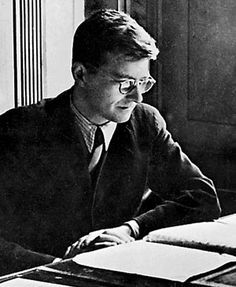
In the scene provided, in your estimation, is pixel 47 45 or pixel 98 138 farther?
pixel 47 45

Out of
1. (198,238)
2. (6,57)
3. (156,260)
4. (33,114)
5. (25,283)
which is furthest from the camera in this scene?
(6,57)

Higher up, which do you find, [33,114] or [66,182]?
[33,114]

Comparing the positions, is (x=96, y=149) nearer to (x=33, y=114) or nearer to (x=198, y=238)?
(x=33, y=114)

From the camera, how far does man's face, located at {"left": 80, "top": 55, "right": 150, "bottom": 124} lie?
2619mm

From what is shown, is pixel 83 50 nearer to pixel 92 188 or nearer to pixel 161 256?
pixel 92 188

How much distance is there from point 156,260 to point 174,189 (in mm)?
783

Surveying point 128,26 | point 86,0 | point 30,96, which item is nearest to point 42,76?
point 30,96

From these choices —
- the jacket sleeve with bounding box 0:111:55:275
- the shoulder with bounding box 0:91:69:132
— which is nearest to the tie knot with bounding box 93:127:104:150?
the shoulder with bounding box 0:91:69:132

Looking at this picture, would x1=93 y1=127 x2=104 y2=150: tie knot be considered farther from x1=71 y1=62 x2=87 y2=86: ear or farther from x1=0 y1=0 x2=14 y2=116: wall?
x1=0 y1=0 x2=14 y2=116: wall

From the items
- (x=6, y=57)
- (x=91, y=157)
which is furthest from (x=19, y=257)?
(x=6, y=57)

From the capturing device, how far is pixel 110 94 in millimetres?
2684

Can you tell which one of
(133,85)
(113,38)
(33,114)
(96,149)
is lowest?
(96,149)

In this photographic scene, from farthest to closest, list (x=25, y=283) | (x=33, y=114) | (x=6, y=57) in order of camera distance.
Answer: (x=6, y=57) < (x=33, y=114) < (x=25, y=283)

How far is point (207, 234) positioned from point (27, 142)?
2.59ft
